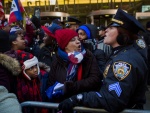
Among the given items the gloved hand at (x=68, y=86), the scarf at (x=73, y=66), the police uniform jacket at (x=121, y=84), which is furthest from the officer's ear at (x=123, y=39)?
the gloved hand at (x=68, y=86)

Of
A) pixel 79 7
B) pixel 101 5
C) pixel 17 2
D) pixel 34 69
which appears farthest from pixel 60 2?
pixel 34 69

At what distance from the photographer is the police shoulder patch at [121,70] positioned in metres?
2.57

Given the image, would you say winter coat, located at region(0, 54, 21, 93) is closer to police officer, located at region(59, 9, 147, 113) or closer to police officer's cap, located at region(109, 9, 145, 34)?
police officer, located at region(59, 9, 147, 113)

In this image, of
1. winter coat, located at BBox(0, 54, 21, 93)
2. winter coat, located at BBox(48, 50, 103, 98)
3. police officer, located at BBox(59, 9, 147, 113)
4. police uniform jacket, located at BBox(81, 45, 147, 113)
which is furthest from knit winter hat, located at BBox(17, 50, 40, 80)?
police uniform jacket, located at BBox(81, 45, 147, 113)

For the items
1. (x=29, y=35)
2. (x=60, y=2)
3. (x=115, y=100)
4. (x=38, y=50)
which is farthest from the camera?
(x=60, y=2)

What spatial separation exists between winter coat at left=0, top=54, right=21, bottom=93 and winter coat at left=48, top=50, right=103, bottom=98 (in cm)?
45

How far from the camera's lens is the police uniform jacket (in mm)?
2562

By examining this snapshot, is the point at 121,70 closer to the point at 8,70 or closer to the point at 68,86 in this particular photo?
the point at 68,86

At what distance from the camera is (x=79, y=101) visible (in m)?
2.71

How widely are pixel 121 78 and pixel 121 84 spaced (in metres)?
0.05

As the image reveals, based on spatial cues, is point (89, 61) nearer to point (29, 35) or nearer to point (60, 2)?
point (29, 35)

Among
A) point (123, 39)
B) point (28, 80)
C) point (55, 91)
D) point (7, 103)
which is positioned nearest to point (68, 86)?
point (55, 91)

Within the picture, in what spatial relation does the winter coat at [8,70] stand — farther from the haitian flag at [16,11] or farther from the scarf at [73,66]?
the haitian flag at [16,11]

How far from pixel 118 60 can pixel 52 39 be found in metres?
2.57
